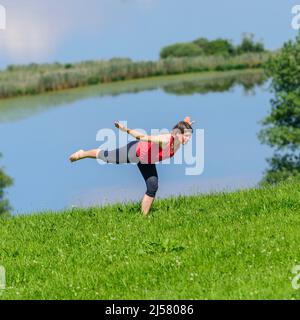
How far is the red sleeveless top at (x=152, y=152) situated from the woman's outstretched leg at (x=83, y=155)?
113 cm

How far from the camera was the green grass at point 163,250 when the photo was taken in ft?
37.2

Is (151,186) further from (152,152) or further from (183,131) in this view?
(183,131)

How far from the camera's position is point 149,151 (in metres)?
15.6

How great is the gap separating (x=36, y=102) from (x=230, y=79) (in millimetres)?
20212

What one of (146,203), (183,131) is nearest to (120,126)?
(183,131)

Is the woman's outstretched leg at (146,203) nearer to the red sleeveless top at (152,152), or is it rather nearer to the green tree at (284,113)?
the red sleeveless top at (152,152)

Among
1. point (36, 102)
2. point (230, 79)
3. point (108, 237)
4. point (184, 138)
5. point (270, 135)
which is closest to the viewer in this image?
point (108, 237)

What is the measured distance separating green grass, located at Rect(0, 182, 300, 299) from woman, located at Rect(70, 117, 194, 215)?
2.11 feet

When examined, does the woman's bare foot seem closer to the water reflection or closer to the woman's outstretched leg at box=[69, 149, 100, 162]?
the woman's outstretched leg at box=[69, 149, 100, 162]

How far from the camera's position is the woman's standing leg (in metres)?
15.8

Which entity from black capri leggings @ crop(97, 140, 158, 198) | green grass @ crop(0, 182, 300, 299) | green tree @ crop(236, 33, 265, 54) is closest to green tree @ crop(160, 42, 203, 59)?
green tree @ crop(236, 33, 265, 54)
